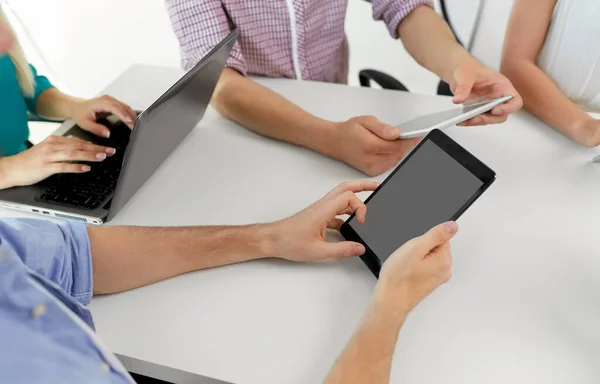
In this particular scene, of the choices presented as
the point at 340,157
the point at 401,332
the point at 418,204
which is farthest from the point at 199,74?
the point at 401,332

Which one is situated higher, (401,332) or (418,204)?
(418,204)

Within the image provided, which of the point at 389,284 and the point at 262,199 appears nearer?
the point at 389,284

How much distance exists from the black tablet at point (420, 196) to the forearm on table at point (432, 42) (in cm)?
39

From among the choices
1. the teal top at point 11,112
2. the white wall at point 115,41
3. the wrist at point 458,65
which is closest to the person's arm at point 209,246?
the wrist at point 458,65

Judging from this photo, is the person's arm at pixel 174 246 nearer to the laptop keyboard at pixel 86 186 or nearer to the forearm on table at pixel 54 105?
the laptop keyboard at pixel 86 186

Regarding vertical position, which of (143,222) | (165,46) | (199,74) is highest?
(199,74)

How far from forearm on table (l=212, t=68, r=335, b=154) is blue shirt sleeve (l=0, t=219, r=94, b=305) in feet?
1.35

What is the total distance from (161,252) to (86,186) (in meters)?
0.24

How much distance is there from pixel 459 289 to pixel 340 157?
0.34 meters

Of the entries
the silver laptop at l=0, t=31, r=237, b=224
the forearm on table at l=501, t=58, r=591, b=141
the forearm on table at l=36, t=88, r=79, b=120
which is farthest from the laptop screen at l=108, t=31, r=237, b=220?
the forearm on table at l=501, t=58, r=591, b=141

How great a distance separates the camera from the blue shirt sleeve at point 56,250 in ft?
2.08

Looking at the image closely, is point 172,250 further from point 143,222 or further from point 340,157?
point 340,157

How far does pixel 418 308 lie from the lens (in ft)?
2.16

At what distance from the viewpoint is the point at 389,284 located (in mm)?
628
